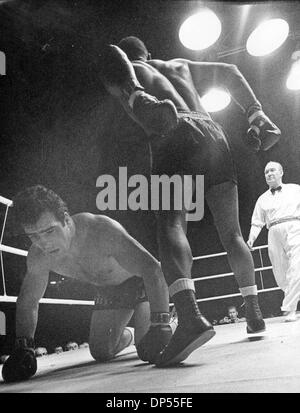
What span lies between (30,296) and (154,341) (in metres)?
0.44

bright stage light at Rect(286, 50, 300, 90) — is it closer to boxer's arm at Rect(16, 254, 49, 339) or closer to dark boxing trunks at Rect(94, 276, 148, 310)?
dark boxing trunks at Rect(94, 276, 148, 310)

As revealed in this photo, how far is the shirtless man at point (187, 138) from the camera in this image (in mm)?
1150

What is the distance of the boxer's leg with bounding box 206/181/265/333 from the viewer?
1.21 m

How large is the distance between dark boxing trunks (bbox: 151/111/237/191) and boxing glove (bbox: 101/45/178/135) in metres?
0.04

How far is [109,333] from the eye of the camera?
1.22 metres

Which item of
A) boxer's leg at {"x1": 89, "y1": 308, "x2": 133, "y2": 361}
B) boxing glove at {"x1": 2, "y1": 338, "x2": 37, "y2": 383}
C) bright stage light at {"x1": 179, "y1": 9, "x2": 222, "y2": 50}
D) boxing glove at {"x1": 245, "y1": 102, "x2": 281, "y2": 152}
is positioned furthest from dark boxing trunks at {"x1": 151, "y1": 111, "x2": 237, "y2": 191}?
boxing glove at {"x1": 2, "y1": 338, "x2": 37, "y2": 383}

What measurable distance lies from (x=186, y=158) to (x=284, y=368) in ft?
2.13

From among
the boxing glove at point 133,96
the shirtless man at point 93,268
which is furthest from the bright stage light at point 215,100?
the shirtless man at point 93,268

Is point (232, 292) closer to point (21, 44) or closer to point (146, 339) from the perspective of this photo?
point (146, 339)

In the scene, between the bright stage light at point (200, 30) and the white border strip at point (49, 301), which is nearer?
the white border strip at point (49, 301)

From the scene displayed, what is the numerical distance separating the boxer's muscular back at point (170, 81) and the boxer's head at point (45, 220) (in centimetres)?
47

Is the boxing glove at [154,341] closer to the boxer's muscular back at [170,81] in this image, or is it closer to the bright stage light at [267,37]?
the boxer's muscular back at [170,81]
